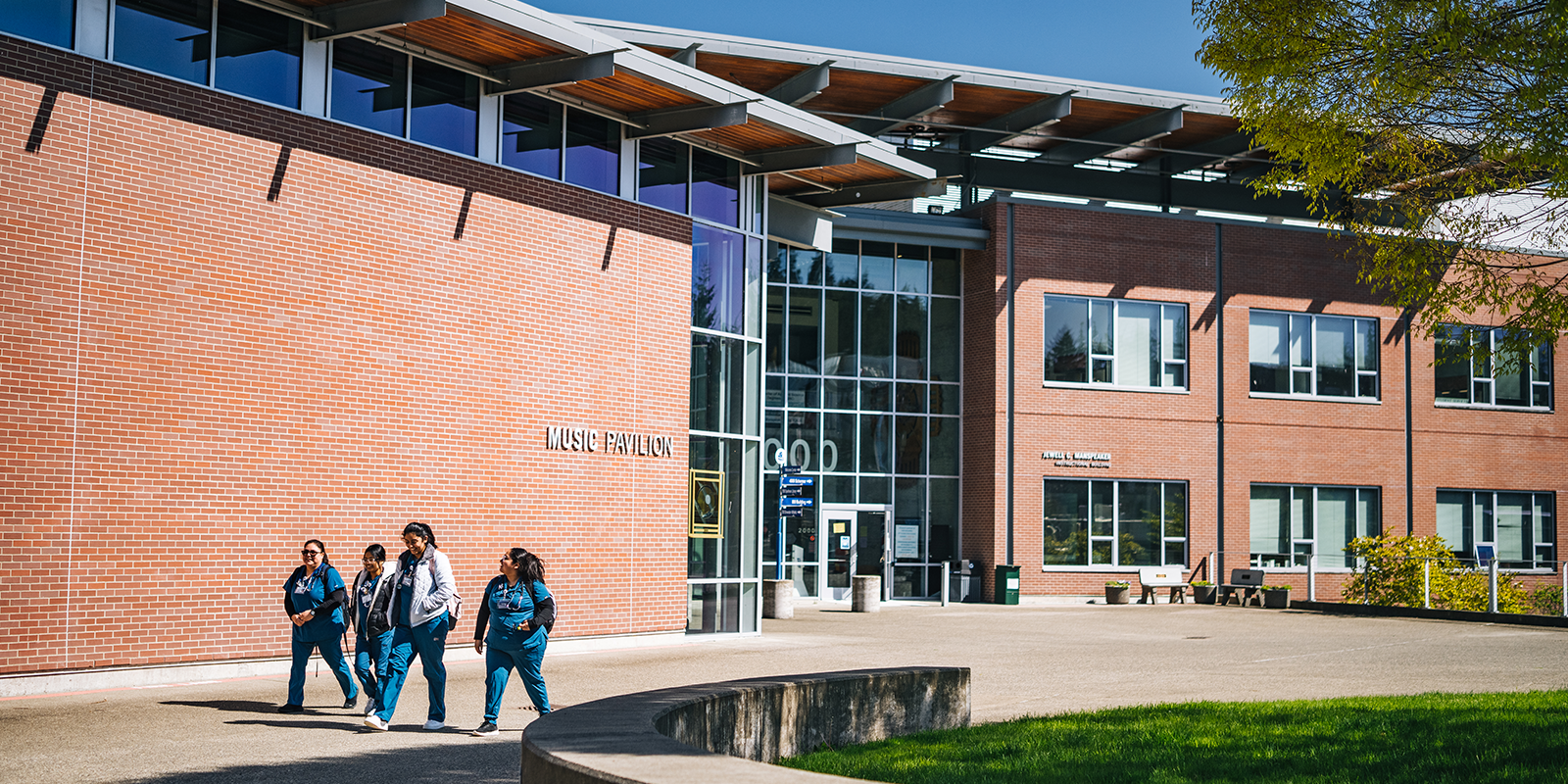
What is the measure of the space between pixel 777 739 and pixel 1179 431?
84.3ft

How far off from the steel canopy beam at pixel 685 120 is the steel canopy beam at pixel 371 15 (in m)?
4.70

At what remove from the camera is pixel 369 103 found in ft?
51.7

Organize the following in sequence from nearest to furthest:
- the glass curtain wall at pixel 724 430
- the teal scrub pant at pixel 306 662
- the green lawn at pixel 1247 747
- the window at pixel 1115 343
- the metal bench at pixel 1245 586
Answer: the green lawn at pixel 1247 747, the teal scrub pant at pixel 306 662, the glass curtain wall at pixel 724 430, the metal bench at pixel 1245 586, the window at pixel 1115 343

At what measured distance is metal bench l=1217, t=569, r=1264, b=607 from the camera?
1211 inches

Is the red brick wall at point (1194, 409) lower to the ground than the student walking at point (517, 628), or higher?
higher

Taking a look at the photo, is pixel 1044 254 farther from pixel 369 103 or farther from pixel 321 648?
pixel 321 648

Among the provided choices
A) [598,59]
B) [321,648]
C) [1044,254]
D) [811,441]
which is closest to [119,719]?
[321,648]

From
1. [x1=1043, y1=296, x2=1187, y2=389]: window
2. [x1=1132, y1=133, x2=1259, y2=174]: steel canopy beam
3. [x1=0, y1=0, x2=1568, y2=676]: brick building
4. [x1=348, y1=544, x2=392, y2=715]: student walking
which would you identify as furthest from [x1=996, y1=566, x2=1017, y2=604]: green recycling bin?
[x1=348, y1=544, x2=392, y2=715]: student walking

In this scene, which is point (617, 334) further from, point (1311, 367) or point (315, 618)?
point (1311, 367)

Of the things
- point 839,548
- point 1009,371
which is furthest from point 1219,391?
point 839,548

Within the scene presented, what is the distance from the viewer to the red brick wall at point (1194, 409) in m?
31.5

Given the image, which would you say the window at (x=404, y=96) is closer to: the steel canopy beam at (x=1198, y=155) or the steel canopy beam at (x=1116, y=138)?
the steel canopy beam at (x=1116, y=138)

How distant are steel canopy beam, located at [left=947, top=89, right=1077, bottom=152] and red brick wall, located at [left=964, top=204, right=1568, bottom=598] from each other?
1942 millimetres

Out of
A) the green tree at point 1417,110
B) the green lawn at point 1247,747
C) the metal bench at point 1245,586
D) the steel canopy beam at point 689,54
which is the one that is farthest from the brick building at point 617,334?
the green tree at point 1417,110
